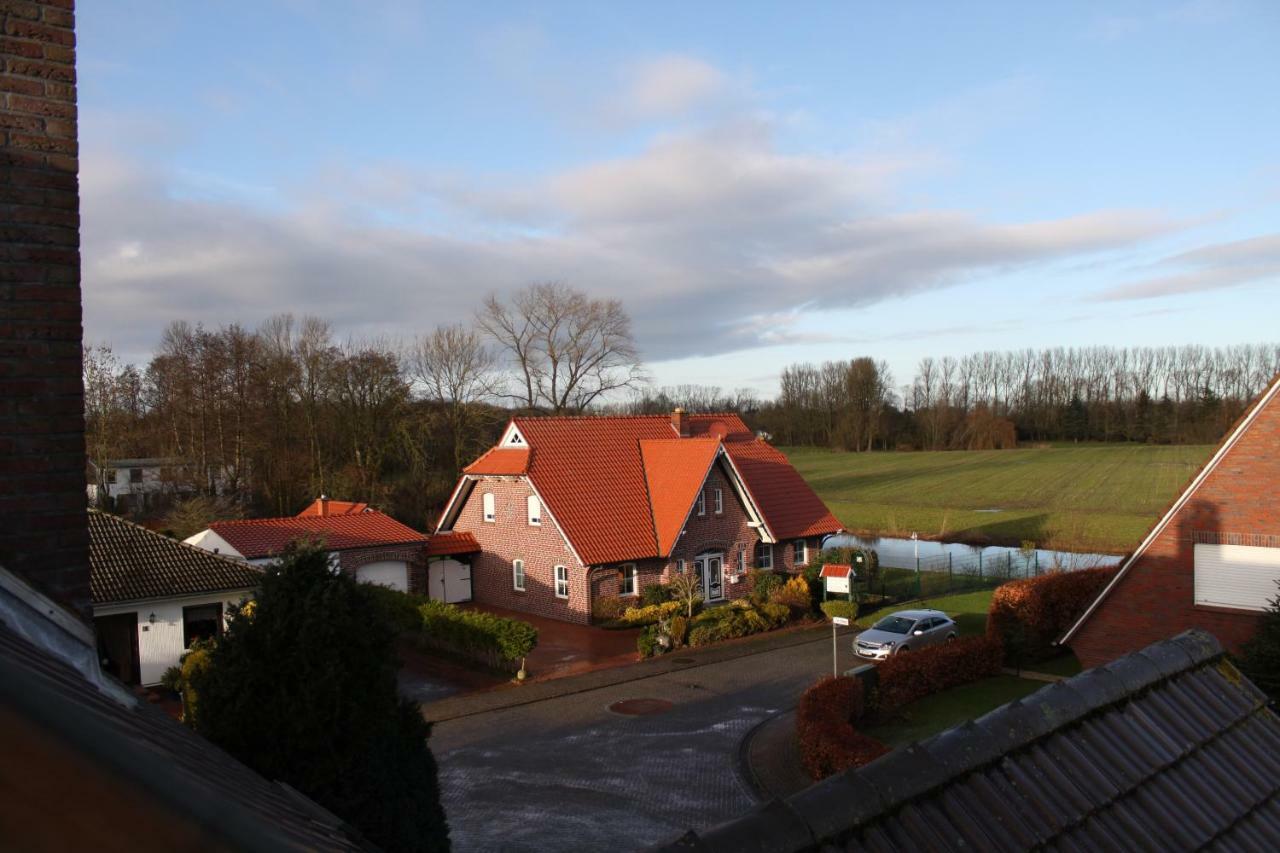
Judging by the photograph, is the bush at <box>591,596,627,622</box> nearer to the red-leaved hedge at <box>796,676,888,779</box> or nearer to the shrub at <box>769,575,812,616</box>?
the shrub at <box>769,575,812,616</box>

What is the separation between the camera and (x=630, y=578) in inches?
1101

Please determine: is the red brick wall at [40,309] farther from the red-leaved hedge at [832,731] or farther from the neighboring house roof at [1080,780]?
the red-leaved hedge at [832,731]

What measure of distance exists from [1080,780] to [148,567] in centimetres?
2182

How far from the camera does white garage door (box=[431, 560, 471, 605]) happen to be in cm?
3067

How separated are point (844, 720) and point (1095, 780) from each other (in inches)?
516

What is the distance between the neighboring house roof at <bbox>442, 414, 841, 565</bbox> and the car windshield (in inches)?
292

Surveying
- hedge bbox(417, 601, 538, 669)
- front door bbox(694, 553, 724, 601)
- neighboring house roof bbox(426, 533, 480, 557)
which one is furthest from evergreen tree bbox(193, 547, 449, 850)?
neighboring house roof bbox(426, 533, 480, 557)

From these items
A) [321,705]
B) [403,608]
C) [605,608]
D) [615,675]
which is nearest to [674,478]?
[605,608]

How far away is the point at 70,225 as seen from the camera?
409cm

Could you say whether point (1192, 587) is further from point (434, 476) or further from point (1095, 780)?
point (434, 476)

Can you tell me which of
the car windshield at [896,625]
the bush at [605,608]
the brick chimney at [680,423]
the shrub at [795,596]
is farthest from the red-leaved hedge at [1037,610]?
the brick chimney at [680,423]

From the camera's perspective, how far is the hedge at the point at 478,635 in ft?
71.2

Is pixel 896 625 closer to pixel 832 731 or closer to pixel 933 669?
pixel 933 669

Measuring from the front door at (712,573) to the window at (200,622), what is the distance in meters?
14.8
